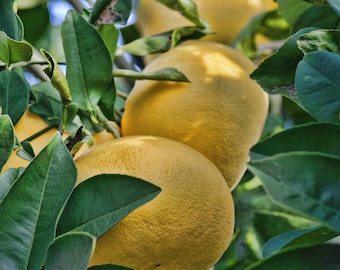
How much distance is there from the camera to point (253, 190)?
1520mm

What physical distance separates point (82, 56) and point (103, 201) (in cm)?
32

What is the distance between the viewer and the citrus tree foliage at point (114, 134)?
62 cm

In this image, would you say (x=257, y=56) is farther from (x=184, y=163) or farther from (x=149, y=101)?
(x=184, y=163)

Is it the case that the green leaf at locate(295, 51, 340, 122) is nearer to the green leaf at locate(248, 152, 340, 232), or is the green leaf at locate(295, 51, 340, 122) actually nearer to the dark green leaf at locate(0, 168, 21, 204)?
the green leaf at locate(248, 152, 340, 232)

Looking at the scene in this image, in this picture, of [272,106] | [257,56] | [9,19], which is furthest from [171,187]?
[272,106]

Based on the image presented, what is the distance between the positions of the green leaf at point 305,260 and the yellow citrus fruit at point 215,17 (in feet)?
2.57

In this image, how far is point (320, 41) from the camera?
2.77ft

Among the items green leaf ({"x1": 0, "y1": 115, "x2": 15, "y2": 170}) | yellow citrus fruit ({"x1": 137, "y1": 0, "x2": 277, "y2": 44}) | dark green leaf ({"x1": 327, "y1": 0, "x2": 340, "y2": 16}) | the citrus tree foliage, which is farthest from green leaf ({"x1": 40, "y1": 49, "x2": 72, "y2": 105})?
yellow citrus fruit ({"x1": 137, "y1": 0, "x2": 277, "y2": 44})

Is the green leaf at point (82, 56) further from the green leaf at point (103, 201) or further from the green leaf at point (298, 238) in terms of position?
the green leaf at point (298, 238)

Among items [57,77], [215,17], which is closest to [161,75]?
[57,77]

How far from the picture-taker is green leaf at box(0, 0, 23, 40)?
1.00 m

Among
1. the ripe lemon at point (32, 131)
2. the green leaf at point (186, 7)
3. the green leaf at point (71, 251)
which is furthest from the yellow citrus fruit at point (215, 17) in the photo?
the green leaf at point (71, 251)

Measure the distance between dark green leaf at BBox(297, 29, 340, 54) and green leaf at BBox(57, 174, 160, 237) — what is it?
0.26m

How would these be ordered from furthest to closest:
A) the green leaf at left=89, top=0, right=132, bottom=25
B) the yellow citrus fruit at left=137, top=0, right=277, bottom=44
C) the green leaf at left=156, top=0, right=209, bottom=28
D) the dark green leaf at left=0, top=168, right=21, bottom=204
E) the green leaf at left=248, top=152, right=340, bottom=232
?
the yellow citrus fruit at left=137, top=0, right=277, bottom=44 → the green leaf at left=156, top=0, right=209, bottom=28 → the green leaf at left=89, top=0, right=132, bottom=25 → the dark green leaf at left=0, top=168, right=21, bottom=204 → the green leaf at left=248, top=152, right=340, bottom=232
